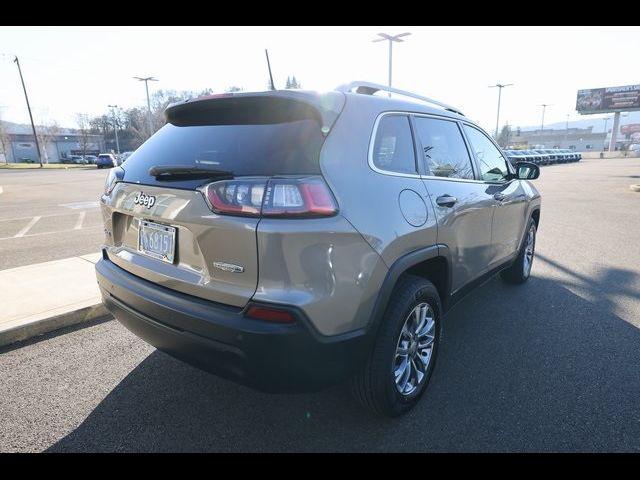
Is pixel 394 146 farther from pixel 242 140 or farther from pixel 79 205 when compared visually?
pixel 79 205

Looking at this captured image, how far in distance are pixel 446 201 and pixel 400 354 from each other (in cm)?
102

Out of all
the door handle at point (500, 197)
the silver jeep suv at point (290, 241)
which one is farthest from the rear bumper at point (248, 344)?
the door handle at point (500, 197)

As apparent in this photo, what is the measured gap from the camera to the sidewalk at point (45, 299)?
11.1 ft

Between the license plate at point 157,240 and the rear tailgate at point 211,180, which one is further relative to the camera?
the license plate at point 157,240

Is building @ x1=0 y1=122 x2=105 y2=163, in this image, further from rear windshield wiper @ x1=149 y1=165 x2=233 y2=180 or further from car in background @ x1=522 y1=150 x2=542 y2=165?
rear windshield wiper @ x1=149 y1=165 x2=233 y2=180

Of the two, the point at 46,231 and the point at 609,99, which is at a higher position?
the point at 609,99

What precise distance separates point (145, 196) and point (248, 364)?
110 cm

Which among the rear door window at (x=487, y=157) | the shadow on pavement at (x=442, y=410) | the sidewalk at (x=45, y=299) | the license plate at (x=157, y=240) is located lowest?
the shadow on pavement at (x=442, y=410)

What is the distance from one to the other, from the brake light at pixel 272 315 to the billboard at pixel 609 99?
3277 inches

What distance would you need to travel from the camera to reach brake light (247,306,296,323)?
6.05 feet

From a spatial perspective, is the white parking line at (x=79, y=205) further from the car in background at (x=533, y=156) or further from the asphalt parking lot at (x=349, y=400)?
the car in background at (x=533, y=156)

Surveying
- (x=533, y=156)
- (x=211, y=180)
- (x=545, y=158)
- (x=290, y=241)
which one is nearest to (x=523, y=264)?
(x=290, y=241)

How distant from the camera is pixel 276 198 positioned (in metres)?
1.87

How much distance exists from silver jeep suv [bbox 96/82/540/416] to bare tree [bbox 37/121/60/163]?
77.0 m
